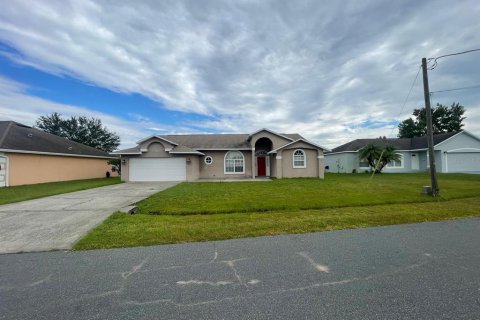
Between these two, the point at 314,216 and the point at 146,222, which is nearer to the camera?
the point at 146,222

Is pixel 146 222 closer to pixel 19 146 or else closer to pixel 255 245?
pixel 255 245

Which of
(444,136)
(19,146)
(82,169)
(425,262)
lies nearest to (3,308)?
(425,262)

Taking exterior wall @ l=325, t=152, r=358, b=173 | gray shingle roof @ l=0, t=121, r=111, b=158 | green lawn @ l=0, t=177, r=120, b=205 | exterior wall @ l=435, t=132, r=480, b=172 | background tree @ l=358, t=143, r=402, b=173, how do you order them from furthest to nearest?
exterior wall @ l=325, t=152, r=358, b=173 < exterior wall @ l=435, t=132, r=480, b=172 < background tree @ l=358, t=143, r=402, b=173 < gray shingle roof @ l=0, t=121, r=111, b=158 < green lawn @ l=0, t=177, r=120, b=205

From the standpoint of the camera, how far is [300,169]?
805 inches

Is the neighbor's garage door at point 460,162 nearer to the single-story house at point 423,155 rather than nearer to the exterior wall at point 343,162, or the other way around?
the single-story house at point 423,155

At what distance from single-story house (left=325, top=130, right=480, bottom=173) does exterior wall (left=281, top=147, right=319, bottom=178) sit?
9.64 meters

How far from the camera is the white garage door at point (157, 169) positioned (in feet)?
64.5

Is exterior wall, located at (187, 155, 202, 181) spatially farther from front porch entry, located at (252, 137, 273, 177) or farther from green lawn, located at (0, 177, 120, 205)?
green lawn, located at (0, 177, 120, 205)

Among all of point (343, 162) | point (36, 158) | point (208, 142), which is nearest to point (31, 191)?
point (36, 158)

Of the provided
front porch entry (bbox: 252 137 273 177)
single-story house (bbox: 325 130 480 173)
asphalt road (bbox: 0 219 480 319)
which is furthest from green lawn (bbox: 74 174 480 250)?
single-story house (bbox: 325 130 480 173)

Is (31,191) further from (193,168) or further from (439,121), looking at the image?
(439,121)

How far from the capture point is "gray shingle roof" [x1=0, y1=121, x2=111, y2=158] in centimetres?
1791

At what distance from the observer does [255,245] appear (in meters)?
4.70

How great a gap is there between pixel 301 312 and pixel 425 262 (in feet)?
8.69
